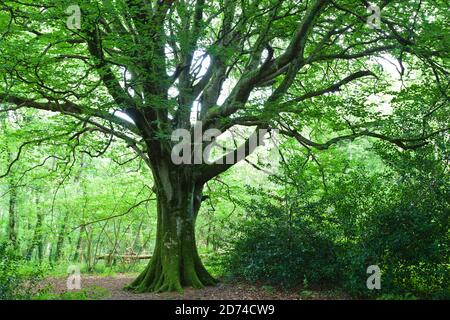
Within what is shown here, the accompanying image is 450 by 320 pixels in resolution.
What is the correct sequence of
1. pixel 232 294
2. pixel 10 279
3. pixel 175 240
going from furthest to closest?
pixel 175 240 → pixel 232 294 → pixel 10 279

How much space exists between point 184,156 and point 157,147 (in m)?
0.68

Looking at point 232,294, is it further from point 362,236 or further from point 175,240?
point 362,236

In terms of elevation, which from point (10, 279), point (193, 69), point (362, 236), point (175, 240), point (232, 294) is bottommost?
point (232, 294)

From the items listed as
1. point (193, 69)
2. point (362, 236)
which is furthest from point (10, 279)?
point (362, 236)

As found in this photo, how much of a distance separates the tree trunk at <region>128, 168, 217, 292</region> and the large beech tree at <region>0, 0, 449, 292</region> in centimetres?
2

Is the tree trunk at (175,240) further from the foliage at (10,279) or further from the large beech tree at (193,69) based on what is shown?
the foliage at (10,279)

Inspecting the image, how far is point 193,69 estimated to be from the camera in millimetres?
10211

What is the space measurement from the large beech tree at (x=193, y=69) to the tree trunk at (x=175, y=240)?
25 mm

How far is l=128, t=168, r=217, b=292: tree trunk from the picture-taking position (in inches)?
377

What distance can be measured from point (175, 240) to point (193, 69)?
4.11 metres

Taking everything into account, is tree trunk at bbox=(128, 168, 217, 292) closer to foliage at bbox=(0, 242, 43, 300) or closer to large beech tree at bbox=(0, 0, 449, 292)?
large beech tree at bbox=(0, 0, 449, 292)

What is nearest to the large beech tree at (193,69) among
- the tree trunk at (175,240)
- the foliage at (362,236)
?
the tree trunk at (175,240)

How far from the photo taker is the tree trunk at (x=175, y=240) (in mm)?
9578
